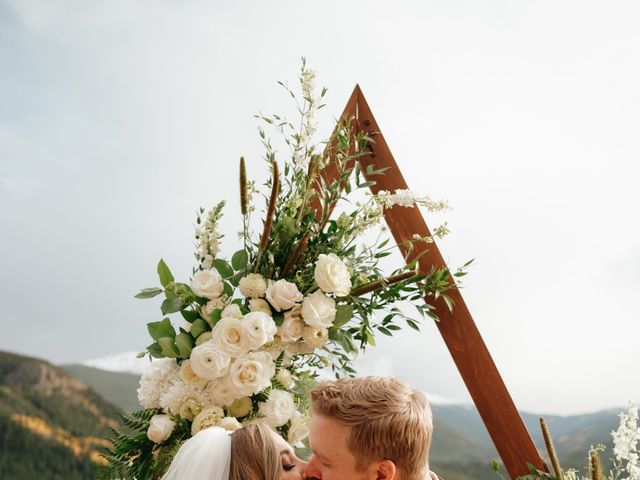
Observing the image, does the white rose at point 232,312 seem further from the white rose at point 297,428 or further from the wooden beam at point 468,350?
the wooden beam at point 468,350

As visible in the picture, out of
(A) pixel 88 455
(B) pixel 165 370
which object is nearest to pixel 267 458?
(B) pixel 165 370

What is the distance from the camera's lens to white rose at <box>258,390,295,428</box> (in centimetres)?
238

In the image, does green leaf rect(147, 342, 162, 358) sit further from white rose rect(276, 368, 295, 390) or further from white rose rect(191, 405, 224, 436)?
white rose rect(276, 368, 295, 390)

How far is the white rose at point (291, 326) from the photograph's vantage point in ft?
8.02

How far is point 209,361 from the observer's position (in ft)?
7.62

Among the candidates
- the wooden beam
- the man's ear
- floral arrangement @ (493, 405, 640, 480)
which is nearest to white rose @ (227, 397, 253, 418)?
the man's ear

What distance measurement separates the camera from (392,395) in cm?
208

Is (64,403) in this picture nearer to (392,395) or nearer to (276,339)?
(276,339)

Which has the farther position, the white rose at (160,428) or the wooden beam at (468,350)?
the wooden beam at (468,350)

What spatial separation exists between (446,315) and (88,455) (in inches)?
117

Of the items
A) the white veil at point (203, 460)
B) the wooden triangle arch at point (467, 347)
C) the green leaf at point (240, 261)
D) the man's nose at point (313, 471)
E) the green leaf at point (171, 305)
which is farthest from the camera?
A: the wooden triangle arch at point (467, 347)

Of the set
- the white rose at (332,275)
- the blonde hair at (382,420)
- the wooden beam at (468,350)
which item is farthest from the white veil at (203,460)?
the wooden beam at (468,350)

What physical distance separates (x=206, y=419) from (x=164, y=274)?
58cm

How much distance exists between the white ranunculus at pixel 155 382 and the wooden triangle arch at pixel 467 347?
991 mm
